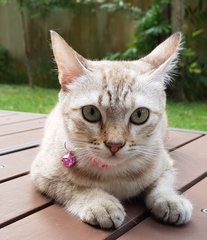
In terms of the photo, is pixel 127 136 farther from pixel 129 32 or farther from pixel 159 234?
pixel 129 32

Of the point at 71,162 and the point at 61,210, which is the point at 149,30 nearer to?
the point at 71,162

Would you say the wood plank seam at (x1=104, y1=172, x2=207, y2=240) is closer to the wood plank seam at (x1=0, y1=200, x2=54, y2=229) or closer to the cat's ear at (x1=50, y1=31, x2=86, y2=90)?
the wood plank seam at (x1=0, y1=200, x2=54, y2=229)

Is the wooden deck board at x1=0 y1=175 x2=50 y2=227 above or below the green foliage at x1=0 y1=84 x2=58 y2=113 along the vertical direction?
above

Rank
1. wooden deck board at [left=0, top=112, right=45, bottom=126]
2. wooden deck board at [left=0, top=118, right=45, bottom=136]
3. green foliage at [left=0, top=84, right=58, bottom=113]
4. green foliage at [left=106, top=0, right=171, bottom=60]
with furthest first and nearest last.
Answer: green foliage at [left=106, top=0, right=171, bottom=60] → green foliage at [left=0, top=84, right=58, bottom=113] → wooden deck board at [left=0, top=112, right=45, bottom=126] → wooden deck board at [left=0, top=118, right=45, bottom=136]

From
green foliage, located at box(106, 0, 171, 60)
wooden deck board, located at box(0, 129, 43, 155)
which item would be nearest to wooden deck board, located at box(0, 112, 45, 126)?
wooden deck board, located at box(0, 129, 43, 155)

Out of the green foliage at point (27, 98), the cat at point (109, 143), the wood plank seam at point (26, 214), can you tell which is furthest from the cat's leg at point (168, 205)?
the green foliage at point (27, 98)

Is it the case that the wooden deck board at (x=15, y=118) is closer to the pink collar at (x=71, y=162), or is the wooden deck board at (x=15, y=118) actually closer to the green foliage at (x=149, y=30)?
the pink collar at (x=71, y=162)

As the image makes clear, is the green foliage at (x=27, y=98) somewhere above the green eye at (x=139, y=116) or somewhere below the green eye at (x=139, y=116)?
below

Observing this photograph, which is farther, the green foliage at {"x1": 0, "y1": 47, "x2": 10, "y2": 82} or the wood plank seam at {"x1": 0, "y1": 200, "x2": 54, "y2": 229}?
the green foliage at {"x1": 0, "y1": 47, "x2": 10, "y2": 82}
